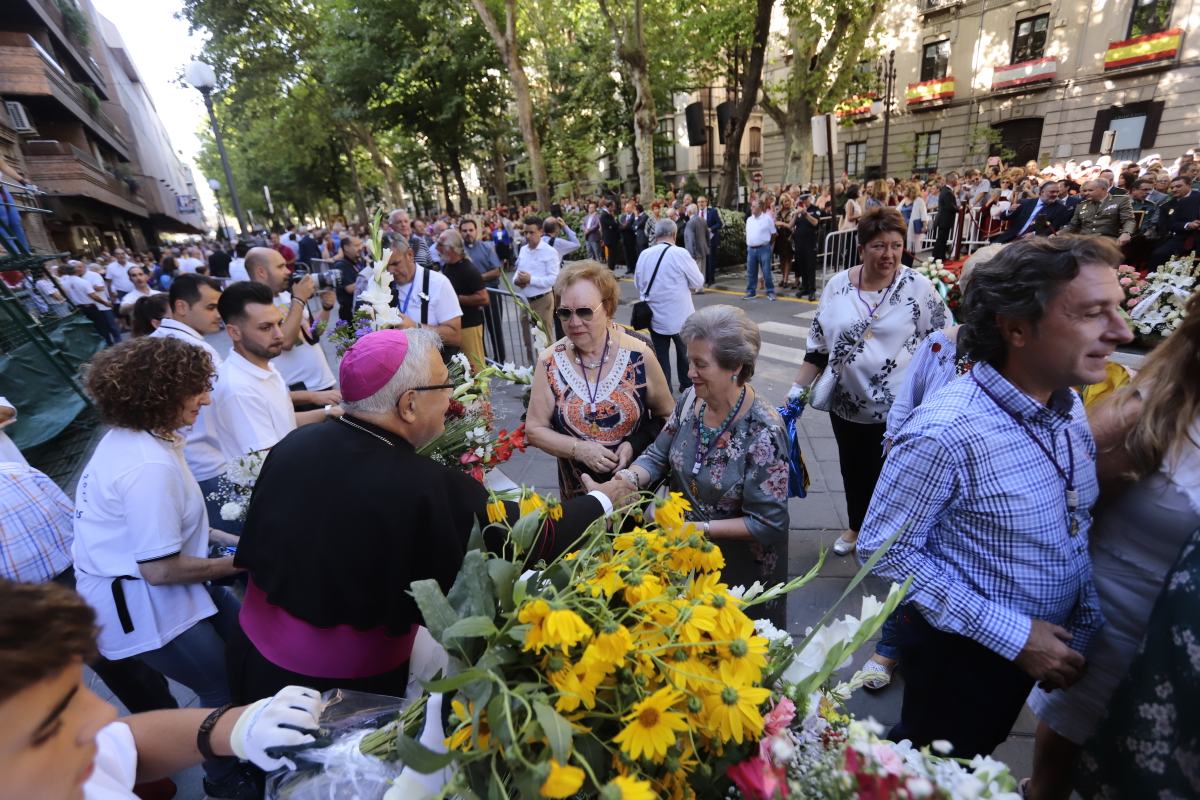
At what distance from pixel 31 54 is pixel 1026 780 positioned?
30.8 meters

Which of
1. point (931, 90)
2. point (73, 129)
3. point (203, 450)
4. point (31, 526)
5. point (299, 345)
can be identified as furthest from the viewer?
point (73, 129)

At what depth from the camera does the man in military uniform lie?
8.46 meters

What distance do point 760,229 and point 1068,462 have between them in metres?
9.53

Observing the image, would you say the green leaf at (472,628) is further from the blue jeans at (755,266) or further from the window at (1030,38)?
the window at (1030,38)

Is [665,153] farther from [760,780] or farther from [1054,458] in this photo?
[760,780]

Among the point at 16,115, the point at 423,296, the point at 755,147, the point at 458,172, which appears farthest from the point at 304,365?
the point at 755,147

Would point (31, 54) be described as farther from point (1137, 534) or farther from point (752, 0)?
point (1137, 534)

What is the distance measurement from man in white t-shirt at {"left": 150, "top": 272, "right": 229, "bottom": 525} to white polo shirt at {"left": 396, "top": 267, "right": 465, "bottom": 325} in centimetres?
148

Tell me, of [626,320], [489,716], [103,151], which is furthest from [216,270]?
[103,151]

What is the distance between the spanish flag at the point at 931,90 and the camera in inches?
966

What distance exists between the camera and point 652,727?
78 centimetres

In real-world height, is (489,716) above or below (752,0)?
below

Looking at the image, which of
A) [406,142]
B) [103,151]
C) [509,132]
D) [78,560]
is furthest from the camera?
[103,151]

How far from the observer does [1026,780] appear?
208cm
